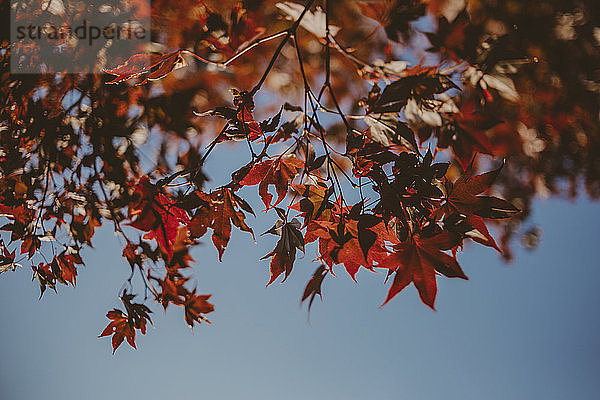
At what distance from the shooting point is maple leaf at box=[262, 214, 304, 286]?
489 mm

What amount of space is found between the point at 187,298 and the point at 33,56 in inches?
25.8

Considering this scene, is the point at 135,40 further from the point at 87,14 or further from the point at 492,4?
the point at 492,4

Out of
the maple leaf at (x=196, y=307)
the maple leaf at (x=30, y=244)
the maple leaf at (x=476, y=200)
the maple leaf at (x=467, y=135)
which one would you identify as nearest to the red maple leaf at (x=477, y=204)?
the maple leaf at (x=476, y=200)

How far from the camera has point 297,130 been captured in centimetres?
56

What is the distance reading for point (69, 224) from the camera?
0.80 meters

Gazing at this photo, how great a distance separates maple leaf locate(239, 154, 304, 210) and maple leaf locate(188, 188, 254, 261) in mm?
35

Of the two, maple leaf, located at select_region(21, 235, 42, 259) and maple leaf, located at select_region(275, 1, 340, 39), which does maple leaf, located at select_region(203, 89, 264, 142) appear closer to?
maple leaf, located at select_region(275, 1, 340, 39)

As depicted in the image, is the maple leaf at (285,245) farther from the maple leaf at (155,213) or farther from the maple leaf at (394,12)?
the maple leaf at (394,12)

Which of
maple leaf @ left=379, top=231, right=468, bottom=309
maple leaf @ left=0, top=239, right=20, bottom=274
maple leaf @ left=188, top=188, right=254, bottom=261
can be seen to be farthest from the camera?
maple leaf @ left=0, top=239, right=20, bottom=274

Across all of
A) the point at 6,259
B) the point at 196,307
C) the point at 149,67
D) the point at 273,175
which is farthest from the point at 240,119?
the point at 6,259

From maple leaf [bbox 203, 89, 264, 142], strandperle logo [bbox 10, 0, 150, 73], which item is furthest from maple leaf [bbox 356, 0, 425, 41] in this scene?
strandperle logo [bbox 10, 0, 150, 73]

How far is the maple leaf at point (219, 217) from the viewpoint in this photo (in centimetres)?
51

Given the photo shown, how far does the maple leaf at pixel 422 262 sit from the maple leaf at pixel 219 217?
0.22 metres

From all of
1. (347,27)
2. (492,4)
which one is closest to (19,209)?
(347,27)
